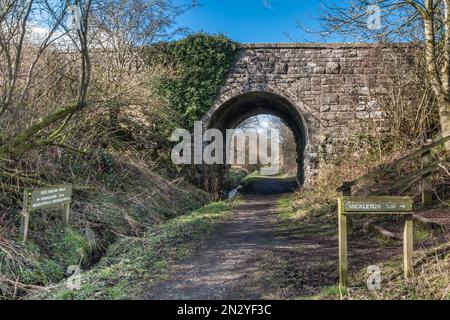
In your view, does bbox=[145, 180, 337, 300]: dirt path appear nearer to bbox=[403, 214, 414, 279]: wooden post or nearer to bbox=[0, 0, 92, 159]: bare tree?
bbox=[403, 214, 414, 279]: wooden post

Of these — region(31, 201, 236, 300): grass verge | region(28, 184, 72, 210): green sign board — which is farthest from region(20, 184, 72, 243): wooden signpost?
region(31, 201, 236, 300): grass verge

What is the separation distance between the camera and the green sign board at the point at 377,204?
384 centimetres

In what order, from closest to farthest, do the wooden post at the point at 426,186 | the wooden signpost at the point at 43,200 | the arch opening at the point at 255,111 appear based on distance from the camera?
the wooden signpost at the point at 43,200 → the wooden post at the point at 426,186 → the arch opening at the point at 255,111

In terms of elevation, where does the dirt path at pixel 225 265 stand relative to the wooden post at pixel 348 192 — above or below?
below

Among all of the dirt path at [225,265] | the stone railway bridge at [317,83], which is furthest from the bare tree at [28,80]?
the stone railway bridge at [317,83]

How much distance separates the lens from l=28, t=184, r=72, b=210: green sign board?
5148 mm

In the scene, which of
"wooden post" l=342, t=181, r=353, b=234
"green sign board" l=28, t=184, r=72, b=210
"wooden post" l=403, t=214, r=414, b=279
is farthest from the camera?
"wooden post" l=342, t=181, r=353, b=234

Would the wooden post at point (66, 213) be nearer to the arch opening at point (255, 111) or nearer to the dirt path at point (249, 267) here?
the dirt path at point (249, 267)

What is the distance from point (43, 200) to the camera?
17.6ft

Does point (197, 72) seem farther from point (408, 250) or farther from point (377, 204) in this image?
point (408, 250)

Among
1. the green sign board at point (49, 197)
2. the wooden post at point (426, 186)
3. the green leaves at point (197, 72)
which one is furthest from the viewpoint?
the green leaves at point (197, 72)

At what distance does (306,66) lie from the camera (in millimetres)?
11383

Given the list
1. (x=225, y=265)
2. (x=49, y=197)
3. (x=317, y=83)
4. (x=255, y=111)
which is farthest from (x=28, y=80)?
(x=255, y=111)

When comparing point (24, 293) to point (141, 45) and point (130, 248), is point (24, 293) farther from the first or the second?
point (141, 45)
